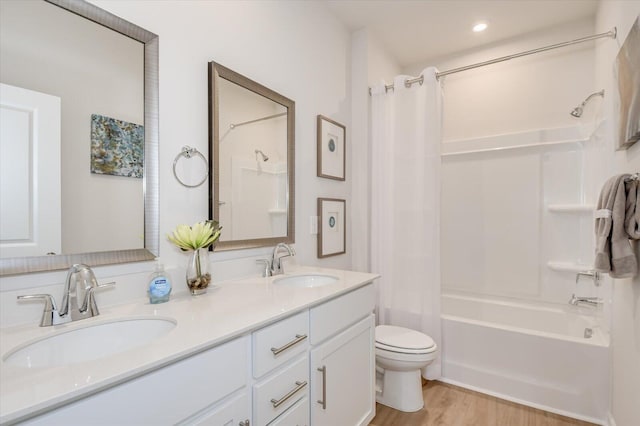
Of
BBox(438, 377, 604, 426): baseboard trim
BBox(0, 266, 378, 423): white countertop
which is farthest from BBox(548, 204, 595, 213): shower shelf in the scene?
BBox(0, 266, 378, 423): white countertop

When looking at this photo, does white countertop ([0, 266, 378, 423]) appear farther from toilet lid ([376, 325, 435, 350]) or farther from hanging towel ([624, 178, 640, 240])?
hanging towel ([624, 178, 640, 240])

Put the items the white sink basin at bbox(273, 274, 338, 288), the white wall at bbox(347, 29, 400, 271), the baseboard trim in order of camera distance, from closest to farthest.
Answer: the white sink basin at bbox(273, 274, 338, 288)
the baseboard trim
the white wall at bbox(347, 29, 400, 271)

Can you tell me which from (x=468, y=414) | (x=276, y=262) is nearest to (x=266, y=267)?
(x=276, y=262)

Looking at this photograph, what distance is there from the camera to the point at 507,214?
9.01 ft

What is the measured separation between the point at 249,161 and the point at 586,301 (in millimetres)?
2522

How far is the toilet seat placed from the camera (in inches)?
72.5

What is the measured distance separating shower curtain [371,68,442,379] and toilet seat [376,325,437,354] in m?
0.28

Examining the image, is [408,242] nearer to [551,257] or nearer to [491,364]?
[491,364]

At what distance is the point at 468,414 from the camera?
1877mm

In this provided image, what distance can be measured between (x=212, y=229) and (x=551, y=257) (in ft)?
8.73

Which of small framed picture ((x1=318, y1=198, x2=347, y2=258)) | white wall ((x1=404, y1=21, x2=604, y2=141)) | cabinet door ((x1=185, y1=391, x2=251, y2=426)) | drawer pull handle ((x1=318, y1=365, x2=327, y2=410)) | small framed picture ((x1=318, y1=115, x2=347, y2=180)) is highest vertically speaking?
white wall ((x1=404, y1=21, x2=604, y2=141))

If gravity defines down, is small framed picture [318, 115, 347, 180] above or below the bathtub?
above

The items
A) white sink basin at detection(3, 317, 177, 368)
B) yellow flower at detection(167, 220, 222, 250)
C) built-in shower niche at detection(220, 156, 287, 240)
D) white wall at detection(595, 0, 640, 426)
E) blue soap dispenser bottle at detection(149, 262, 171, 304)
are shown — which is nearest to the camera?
white sink basin at detection(3, 317, 177, 368)

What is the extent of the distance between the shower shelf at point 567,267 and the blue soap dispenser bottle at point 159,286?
277cm
